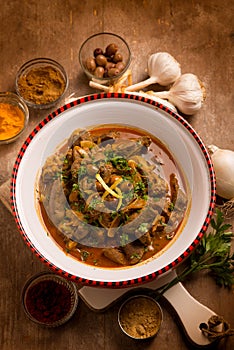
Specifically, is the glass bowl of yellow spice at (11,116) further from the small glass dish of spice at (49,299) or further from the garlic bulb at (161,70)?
the small glass dish of spice at (49,299)

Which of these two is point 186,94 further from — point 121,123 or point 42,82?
point 42,82

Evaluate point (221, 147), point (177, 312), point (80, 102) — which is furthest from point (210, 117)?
point (177, 312)

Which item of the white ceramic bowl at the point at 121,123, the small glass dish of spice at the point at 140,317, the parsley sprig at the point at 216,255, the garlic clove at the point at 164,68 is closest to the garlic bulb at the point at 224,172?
the parsley sprig at the point at 216,255

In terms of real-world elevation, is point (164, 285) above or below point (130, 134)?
below

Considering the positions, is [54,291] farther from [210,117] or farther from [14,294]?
[210,117]

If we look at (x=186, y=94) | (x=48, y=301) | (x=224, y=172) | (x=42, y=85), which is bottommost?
(x=48, y=301)

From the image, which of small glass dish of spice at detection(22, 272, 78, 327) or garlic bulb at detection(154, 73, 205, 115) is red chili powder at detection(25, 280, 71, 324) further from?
garlic bulb at detection(154, 73, 205, 115)

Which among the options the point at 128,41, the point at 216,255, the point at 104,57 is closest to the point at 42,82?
the point at 104,57
